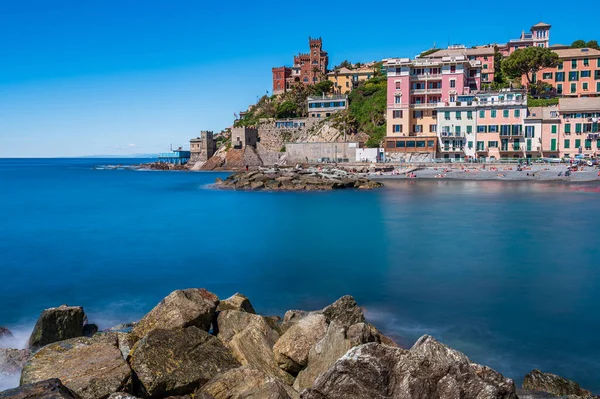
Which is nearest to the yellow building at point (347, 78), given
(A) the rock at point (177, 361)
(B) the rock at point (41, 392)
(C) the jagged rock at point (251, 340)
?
(C) the jagged rock at point (251, 340)

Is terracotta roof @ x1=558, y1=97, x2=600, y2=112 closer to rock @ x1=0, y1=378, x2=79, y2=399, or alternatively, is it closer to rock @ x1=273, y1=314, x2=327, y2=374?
rock @ x1=273, y1=314, x2=327, y2=374

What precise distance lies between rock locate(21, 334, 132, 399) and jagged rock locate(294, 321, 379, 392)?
2.85 m

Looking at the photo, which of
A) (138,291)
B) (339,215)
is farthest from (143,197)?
(138,291)

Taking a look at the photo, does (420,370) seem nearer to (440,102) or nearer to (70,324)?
(70,324)

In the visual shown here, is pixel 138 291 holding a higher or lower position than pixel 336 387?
lower

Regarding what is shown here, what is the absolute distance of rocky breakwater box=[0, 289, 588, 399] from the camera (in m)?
6.38

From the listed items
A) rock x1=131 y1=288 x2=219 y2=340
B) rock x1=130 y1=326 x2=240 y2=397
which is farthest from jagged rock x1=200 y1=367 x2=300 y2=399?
rock x1=131 y1=288 x2=219 y2=340

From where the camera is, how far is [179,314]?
1035 cm

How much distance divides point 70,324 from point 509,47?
328 ft

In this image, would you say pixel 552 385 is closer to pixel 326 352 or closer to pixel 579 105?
pixel 326 352

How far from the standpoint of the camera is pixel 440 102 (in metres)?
70.3

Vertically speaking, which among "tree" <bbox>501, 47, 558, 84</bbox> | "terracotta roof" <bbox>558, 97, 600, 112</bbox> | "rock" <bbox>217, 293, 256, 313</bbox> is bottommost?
"rock" <bbox>217, 293, 256, 313</bbox>

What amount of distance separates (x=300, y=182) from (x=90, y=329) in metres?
Result: 46.6

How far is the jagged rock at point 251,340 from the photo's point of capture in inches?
364
